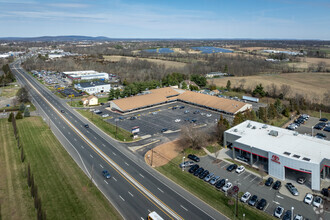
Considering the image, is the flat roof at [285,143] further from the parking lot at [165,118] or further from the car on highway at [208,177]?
the parking lot at [165,118]

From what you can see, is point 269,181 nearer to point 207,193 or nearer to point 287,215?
point 287,215

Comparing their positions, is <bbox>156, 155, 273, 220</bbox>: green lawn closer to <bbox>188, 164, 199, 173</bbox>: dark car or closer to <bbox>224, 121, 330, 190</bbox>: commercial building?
<bbox>188, 164, 199, 173</bbox>: dark car

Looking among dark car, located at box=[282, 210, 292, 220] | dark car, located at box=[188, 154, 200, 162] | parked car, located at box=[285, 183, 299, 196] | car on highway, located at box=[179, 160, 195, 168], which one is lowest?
dark car, located at box=[282, 210, 292, 220]

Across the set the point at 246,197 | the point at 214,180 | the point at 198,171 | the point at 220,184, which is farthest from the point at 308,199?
the point at 198,171

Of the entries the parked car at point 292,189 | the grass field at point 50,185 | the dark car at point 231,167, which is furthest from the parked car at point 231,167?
the grass field at point 50,185

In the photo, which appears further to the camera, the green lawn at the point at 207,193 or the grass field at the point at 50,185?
the grass field at the point at 50,185

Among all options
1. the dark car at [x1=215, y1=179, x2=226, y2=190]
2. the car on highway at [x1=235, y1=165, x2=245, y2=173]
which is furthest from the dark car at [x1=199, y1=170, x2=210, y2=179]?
the car on highway at [x1=235, y1=165, x2=245, y2=173]

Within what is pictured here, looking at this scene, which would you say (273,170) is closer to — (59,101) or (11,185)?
(11,185)
